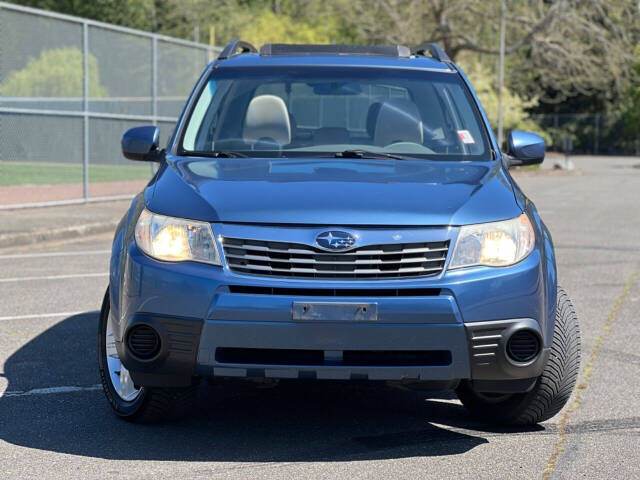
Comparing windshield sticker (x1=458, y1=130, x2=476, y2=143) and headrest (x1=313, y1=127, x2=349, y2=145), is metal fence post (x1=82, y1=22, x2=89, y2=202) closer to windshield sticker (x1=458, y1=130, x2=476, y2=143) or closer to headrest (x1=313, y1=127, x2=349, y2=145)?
headrest (x1=313, y1=127, x2=349, y2=145)

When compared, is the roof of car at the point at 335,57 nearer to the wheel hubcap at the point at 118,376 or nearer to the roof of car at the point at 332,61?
the roof of car at the point at 332,61

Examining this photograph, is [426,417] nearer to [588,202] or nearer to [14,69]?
[14,69]

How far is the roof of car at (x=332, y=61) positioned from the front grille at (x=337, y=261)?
2.04m

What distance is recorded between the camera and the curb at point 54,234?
→ 42.5 feet

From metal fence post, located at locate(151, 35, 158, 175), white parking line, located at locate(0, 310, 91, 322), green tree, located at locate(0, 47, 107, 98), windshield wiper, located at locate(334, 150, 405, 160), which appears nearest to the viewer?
windshield wiper, located at locate(334, 150, 405, 160)

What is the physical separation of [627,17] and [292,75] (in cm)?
3494

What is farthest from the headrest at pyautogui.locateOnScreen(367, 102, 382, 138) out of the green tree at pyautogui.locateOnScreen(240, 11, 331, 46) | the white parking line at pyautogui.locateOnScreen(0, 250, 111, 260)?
the green tree at pyautogui.locateOnScreen(240, 11, 331, 46)

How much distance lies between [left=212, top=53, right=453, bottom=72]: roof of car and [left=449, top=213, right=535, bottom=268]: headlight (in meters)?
1.85

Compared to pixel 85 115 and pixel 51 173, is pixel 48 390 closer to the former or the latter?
pixel 85 115

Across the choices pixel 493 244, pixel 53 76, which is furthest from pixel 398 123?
pixel 53 76

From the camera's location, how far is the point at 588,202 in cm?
2242

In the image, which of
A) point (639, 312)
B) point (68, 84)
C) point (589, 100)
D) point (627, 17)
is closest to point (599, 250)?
point (639, 312)

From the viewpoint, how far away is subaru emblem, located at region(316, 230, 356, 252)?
4.44m

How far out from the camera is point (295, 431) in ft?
16.8
